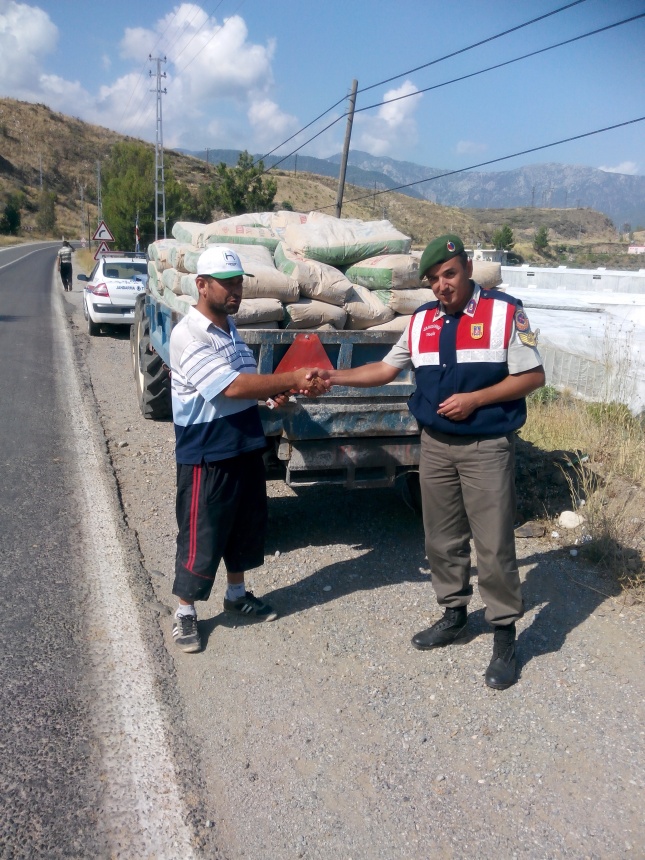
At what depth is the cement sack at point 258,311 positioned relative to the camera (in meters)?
4.52

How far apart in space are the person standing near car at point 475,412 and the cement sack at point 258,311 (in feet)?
3.94

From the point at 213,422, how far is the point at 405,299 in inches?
77.7

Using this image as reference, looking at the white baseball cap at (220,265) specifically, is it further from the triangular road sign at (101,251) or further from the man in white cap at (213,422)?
the triangular road sign at (101,251)

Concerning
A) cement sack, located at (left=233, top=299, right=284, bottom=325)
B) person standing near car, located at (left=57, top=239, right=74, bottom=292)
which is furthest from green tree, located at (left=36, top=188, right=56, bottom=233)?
cement sack, located at (left=233, top=299, right=284, bottom=325)

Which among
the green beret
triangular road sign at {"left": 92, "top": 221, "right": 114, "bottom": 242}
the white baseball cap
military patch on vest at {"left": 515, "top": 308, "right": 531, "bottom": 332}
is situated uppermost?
triangular road sign at {"left": 92, "top": 221, "right": 114, "bottom": 242}

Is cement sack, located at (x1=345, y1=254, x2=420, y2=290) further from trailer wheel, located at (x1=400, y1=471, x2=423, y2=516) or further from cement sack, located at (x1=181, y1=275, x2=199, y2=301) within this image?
trailer wheel, located at (x1=400, y1=471, x2=423, y2=516)

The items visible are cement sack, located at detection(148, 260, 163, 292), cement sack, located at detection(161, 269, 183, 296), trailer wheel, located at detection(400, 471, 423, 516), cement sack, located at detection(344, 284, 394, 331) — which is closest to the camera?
cement sack, located at detection(344, 284, 394, 331)

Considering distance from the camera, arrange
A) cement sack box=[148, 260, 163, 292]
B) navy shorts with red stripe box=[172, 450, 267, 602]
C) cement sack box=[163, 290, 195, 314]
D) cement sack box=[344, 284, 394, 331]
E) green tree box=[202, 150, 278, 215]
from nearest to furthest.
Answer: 1. navy shorts with red stripe box=[172, 450, 267, 602]
2. cement sack box=[344, 284, 394, 331]
3. cement sack box=[163, 290, 195, 314]
4. cement sack box=[148, 260, 163, 292]
5. green tree box=[202, 150, 278, 215]

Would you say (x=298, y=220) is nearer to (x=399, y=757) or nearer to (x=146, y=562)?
(x=146, y=562)

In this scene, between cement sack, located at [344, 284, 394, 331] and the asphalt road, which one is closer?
the asphalt road

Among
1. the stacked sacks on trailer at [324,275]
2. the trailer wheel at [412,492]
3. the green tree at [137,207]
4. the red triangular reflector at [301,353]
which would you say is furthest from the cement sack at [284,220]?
the green tree at [137,207]

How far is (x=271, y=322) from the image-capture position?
4746 mm

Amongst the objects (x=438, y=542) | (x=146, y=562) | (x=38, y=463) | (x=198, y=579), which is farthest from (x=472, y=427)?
(x=38, y=463)

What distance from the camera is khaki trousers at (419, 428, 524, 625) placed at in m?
3.46
